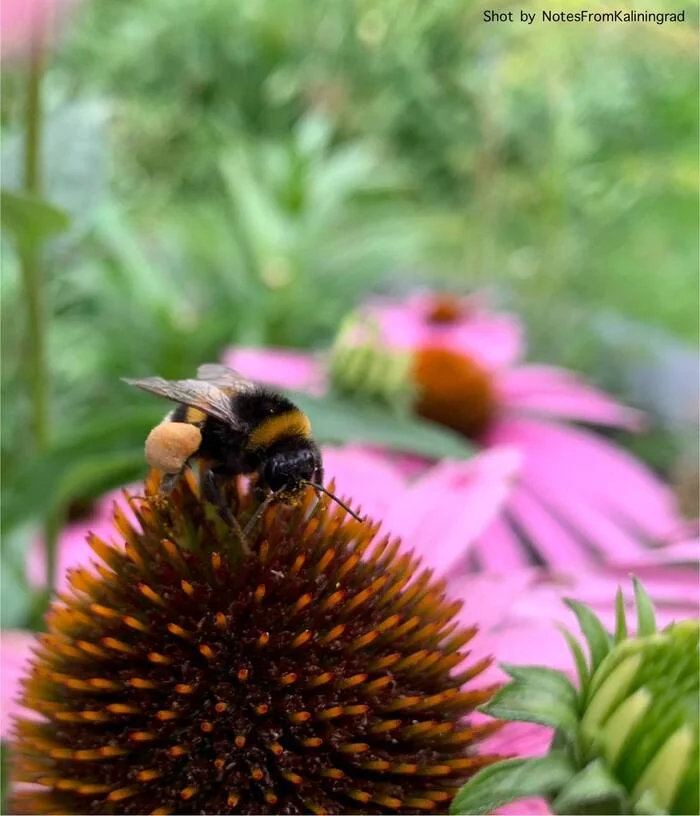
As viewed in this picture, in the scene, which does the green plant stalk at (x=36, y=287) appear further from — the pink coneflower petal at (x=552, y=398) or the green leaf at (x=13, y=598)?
the pink coneflower petal at (x=552, y=398)

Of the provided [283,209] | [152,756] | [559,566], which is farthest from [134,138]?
[152,756]

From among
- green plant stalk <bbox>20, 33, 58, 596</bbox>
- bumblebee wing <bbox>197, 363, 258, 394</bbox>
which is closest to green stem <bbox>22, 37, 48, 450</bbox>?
green plant stalk <bbox>20, 33, 58, 596</bbox>

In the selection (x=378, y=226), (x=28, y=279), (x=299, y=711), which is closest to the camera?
(x=299, y=711)

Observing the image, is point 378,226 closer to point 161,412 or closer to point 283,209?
point 283,209

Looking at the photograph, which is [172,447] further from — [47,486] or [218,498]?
[47,486]

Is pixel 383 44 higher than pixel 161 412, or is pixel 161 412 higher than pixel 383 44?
pixel 383 44

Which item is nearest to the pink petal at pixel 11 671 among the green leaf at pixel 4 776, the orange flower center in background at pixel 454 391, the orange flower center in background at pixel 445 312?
the green leaf at pixel 4 776

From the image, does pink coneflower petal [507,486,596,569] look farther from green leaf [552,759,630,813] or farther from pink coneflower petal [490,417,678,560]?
green leaf [552,759,630,813]
